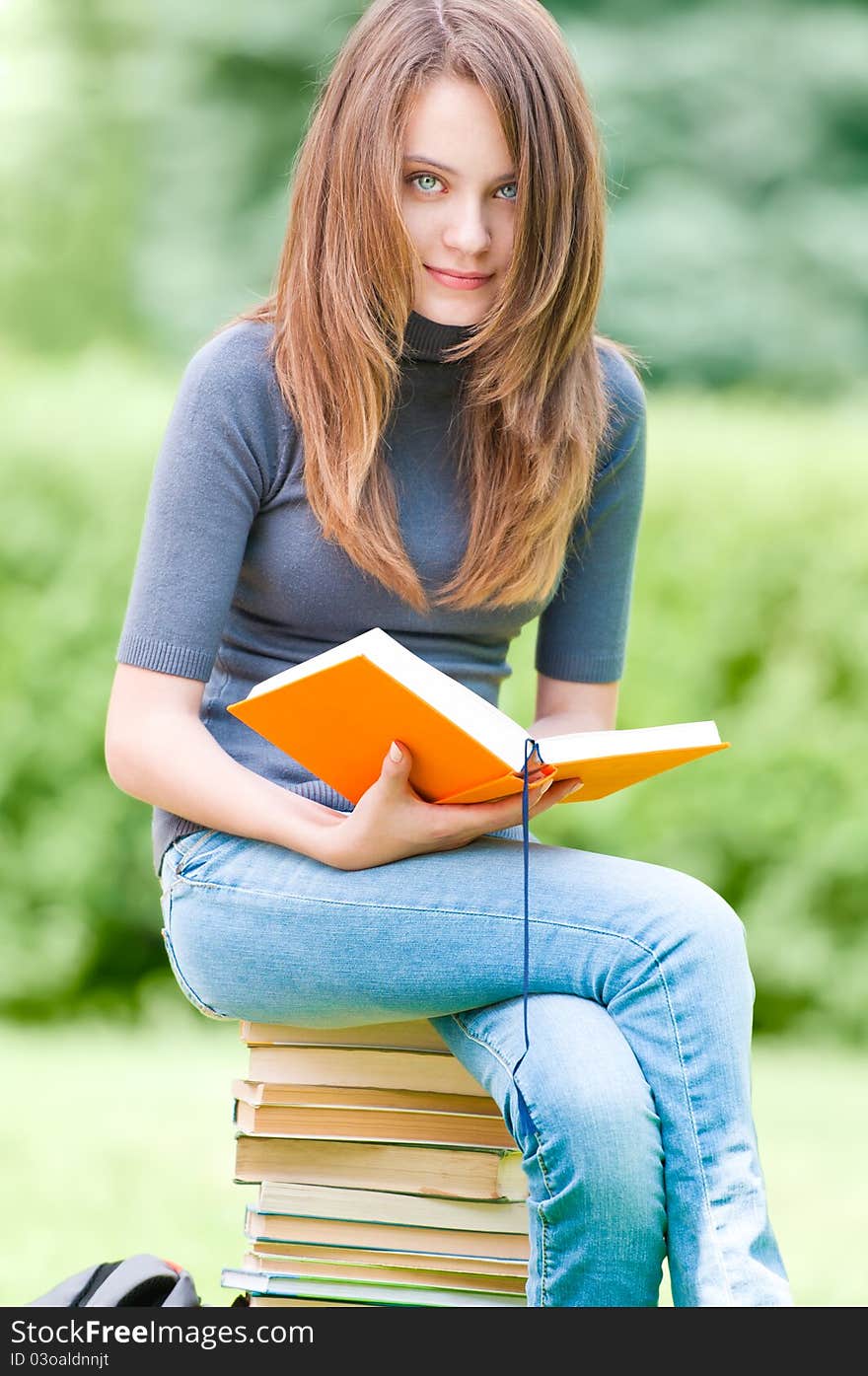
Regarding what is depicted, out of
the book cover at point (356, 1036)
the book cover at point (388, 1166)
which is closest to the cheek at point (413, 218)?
the book cover at point (356, 1036)

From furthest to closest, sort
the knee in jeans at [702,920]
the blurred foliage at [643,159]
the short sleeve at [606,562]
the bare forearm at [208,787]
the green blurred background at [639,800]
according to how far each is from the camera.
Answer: the blurred foliage at [643,159], the green blurred background at [639,800], the short sleeve at [606,562], the bare forearm at [208,787], the knee in jeans at [702,920]

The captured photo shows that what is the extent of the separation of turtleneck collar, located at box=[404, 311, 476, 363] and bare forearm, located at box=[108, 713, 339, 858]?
1.71ft

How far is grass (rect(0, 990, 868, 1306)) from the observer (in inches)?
98.7

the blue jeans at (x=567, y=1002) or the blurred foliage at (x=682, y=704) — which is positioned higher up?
the blue jeans at (x=567, y=1002)

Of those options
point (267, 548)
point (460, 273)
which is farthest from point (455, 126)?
point (267, 548)

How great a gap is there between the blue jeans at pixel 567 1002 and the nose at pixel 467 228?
0.67 m

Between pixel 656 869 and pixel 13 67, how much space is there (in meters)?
7.90

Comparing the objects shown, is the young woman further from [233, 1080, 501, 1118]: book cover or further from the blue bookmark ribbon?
[233, 1080, 501, 1118]: book cover

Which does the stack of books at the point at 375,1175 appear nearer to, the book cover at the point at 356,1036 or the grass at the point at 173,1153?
the book cover at the point at 356,1036

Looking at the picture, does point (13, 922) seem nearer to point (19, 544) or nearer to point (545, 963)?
point (19, 544)

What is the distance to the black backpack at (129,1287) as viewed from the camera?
5.44ft

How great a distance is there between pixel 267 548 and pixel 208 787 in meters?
0.30

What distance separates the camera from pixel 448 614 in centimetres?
192
